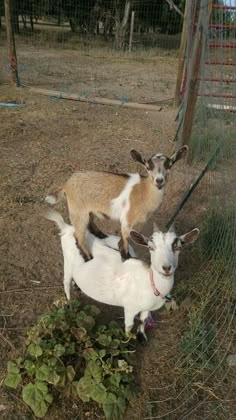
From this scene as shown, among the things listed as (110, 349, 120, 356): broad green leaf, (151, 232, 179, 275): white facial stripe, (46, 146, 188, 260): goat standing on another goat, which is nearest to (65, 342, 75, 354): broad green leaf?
(110, 349, 120, 356): broad green leaf

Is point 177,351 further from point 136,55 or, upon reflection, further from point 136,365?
point 136,55

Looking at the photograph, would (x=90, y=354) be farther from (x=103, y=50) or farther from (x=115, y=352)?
(x=103, y=50)

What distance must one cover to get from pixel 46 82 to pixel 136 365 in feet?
28.5

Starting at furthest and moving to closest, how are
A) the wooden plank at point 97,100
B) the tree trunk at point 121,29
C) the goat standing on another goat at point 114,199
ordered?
1. the tree trunk at point 121,29
2. the wooden plank at point 97,100
3. the goat standing on another goat at point 114,199

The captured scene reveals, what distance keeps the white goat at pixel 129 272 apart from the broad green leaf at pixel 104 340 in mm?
193

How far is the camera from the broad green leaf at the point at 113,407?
2.23 meters

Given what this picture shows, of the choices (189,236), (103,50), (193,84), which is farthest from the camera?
(103,50)

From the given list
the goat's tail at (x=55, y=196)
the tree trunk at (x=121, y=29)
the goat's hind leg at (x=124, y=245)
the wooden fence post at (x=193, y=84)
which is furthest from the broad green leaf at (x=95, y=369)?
the tree trunk at (x=121, y=29)

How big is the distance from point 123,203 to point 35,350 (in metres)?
1.31

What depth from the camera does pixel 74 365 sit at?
2467 mm

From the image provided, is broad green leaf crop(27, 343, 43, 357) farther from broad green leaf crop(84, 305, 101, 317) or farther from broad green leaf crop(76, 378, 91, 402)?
broad green leaf crop(84, 305, 101, 317)

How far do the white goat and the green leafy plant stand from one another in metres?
0.20

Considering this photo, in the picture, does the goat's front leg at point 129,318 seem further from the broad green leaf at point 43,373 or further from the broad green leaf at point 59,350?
the broad green leaf at point 43,373

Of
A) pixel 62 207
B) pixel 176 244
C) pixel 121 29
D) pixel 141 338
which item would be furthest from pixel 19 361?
pixel 121 29
